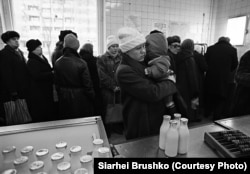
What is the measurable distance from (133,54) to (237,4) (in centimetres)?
376

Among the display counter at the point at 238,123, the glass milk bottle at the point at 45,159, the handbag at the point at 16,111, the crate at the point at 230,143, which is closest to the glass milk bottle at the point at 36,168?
the glass milk bottle at the point at 45,159

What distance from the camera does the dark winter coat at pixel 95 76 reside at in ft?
8.24

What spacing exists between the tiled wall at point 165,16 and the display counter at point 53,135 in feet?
9.00

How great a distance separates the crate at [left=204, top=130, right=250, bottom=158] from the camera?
2.68 feet

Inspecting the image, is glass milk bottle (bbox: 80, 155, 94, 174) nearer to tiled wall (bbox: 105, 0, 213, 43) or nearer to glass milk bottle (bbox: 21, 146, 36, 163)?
glass milk bottle (bbox: 21, 146, 36, 163)

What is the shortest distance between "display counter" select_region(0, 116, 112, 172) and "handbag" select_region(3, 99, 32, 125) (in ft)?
4.75

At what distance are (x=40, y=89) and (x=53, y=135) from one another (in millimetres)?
1592

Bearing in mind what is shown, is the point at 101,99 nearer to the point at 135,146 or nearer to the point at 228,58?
the point at 135,146

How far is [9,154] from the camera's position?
77 centimetres

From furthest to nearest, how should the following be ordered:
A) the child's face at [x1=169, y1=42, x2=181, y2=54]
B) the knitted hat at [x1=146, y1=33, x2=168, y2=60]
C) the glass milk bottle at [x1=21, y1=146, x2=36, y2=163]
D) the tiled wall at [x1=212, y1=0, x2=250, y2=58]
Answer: the tiled wall at [x1=212, y1=0, x2=250, y2=58] < the child's face at [x1=169, y1=42, x2=181, y2=54] < the knitted hat at [x1=146, y1=33, x2=168, y2=60] < the glass milk bottle at [x1=21, y1=146, x2=36, y2=163]

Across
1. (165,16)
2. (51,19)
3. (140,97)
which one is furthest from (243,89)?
(51,19)

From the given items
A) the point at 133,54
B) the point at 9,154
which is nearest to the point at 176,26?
the point at 133,54

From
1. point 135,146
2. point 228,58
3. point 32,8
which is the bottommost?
point 135,146

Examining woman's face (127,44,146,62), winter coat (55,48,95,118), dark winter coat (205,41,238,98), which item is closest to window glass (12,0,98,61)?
winter coat (55,48,95,118)
